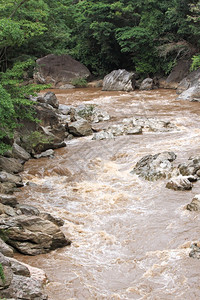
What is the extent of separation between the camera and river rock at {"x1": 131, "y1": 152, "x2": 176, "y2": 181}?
34.3ft

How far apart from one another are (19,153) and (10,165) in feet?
3.56

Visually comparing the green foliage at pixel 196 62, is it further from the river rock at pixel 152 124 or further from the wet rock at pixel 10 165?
the wet rock at pixel 10 165

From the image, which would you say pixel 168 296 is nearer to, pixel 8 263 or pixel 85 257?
pixel 85 257

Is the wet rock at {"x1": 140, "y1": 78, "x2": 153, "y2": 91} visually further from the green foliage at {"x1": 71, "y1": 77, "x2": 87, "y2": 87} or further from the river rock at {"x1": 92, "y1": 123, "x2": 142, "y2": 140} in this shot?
the river rock at {"x1": 92, "y1": 123, "x2": 142, "y2": 140}

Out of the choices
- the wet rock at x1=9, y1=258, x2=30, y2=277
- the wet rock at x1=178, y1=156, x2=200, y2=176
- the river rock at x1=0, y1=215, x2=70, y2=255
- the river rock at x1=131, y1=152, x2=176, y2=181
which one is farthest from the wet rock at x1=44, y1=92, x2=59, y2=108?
the wet rock at x1=9, y1=258, x2=30, y2=277

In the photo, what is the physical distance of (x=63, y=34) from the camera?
16.6m

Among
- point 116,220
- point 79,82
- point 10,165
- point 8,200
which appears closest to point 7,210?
point 8,200

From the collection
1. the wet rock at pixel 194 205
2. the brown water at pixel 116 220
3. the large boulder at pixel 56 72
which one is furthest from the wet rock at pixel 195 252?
the large boulder at pixel 56 72

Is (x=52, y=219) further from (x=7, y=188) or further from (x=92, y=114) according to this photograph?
(x=92, y=114)

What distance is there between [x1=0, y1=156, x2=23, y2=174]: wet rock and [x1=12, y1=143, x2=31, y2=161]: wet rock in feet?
1.63

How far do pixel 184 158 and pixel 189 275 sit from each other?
605cm

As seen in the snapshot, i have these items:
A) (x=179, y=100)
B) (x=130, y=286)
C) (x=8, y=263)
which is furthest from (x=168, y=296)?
(x=179, y=100)

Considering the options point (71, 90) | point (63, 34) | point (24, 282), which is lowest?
point (71, 90)

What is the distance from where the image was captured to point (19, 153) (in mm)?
12211
